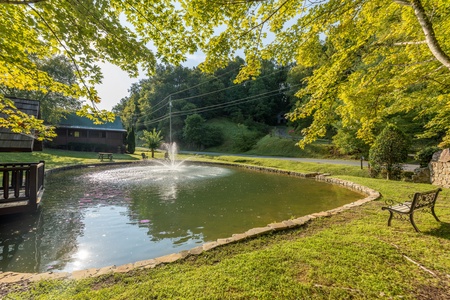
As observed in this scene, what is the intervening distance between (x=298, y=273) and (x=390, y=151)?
1095 centimetres

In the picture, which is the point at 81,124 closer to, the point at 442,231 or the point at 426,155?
the point at 442,231

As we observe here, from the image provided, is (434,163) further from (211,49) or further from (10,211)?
(10,211)

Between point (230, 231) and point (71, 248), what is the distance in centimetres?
347

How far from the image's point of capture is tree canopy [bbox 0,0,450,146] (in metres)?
2.96

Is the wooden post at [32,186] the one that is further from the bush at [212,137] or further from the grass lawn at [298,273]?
the bush at [212,137]

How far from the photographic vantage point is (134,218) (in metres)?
6.26

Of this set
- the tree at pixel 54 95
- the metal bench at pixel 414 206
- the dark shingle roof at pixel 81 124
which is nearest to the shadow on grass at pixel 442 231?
the metal bench at pixel 414 206

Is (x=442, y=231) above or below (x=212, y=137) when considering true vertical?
below

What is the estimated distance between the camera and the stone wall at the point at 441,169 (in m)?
9.05

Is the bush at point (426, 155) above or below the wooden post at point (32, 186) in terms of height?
above

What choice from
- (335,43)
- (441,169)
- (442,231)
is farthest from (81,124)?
(441,169)

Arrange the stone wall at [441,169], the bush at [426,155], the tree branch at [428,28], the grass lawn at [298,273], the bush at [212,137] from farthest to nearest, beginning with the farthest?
the bush at [212,137]
the bush at [426,155]
the stone wall at [441,169]
the tree branch at [428,28]
the grass lawn at [298,273]

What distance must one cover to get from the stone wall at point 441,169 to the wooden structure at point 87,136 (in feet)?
104

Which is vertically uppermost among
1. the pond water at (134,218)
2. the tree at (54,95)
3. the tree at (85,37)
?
the tree at (54,95)
